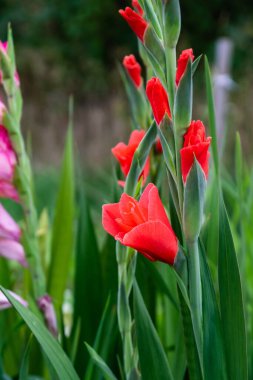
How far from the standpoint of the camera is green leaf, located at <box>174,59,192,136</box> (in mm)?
530

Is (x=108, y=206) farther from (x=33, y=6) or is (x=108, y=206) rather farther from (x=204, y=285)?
(x=33, y=6)

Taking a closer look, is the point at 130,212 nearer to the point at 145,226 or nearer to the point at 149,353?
the point at 145,226

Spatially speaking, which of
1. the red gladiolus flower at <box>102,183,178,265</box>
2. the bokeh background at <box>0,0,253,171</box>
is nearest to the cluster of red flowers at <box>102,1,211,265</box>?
the red gladiolus flower at <box>102,183,178,265</box>

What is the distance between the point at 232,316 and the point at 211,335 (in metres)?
0.02

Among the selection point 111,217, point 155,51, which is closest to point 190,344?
point 111,217

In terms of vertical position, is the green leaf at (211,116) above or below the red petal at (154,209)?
above

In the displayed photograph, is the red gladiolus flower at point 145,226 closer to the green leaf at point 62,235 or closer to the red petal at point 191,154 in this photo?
the red petal at point 191,154

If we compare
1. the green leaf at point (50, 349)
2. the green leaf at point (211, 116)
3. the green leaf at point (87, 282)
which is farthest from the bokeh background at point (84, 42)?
the green leaf at point (50, 349)

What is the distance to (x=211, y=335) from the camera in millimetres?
592

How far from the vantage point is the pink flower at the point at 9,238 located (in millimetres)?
830

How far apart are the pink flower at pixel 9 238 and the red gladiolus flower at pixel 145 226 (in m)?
0.29

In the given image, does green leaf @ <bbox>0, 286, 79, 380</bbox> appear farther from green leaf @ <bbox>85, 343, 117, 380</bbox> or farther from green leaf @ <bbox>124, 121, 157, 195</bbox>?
green leaf @ <bbox>124, 121, 157, 195</bbox>

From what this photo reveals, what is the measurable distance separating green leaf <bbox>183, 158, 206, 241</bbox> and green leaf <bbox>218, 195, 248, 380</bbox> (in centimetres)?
8

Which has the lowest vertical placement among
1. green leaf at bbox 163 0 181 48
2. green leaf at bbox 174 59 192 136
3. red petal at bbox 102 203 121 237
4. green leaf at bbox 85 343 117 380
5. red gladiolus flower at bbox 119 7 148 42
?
green leaf at bbox 85 343 117 380
